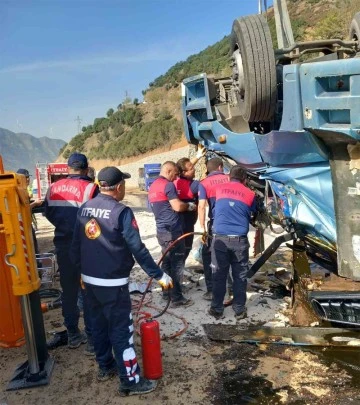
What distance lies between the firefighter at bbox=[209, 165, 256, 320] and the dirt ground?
29 cm

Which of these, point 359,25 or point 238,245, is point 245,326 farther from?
point 359,25

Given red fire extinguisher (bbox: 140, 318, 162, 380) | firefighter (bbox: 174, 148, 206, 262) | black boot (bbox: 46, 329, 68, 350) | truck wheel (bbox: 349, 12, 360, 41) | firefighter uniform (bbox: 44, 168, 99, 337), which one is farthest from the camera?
firefighter (bbox: 174, 148, 206, 262)

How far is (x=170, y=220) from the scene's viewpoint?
528 centimetres

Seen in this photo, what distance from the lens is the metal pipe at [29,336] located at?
3.50m

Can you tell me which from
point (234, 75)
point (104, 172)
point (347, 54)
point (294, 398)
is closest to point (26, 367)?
point (104, 172)

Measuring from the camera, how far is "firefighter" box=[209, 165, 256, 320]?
4.67 metres

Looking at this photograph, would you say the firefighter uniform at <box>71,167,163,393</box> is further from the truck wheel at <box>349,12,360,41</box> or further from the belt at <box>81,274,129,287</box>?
the truck wheel at <box>349,12,360,41</box>

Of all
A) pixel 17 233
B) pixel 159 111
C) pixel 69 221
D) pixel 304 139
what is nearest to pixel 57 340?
pixel 69 221

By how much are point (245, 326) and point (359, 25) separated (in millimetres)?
3232

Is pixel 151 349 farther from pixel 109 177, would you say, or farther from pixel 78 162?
pixel 78 162

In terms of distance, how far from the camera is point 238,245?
183 inches

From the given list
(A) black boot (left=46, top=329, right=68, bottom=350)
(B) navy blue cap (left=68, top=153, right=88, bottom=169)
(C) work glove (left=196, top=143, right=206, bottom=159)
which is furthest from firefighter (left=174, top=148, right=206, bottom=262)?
(A) black boot (left=46, top=329, right=68, bottom=350)

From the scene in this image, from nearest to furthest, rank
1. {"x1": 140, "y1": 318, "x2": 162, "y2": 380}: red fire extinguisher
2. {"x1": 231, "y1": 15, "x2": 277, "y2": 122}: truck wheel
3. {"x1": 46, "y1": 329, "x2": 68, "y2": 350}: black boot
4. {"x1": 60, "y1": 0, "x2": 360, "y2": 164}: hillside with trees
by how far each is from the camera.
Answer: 1. {"x1": 140, "y1": 318, "x2": 162, "y2": 380}: red fire extinguisher
2. {"x1": 231, "y1": 15, "x2": 277, "y2": 122}: truck wheel
3. {"x1": 46, "y1": 329, "x2": 68, "y2": 350}: black boot
4. {"x1": 60, "y1": 0, "x2": 360, "y2": 164}: hillside with trees

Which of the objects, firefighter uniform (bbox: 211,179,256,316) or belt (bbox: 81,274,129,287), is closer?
belt (bbox: 81,274,129,287)
